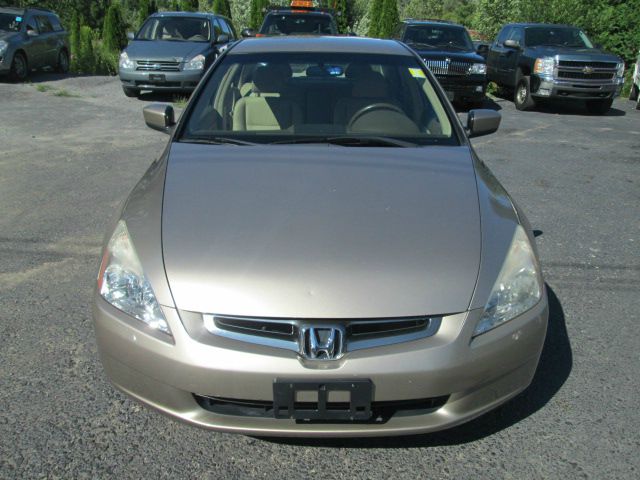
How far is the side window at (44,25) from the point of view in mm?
16797

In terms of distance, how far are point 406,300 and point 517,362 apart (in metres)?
0.52

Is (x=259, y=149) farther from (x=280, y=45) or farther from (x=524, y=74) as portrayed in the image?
(x=524, y=74)

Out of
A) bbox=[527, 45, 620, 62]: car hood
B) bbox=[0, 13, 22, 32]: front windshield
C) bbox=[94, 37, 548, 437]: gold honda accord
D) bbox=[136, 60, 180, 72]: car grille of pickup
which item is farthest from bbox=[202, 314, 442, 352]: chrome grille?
bbox=[0, 13, 22, 32]: front windshield

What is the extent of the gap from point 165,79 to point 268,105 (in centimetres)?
921

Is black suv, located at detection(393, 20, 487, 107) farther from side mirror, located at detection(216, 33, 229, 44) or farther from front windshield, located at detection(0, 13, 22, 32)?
front windshield, located at detection(0, 13, 22, 32)

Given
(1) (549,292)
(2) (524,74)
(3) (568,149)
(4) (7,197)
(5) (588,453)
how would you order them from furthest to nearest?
(2) (524,74) → (3) (568,149) → (4) (7,197) → (1) (549,292) → (5) (588,453)

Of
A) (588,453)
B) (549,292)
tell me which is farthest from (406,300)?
(549,292)

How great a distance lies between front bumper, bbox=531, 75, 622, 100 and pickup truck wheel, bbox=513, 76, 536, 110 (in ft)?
0.84

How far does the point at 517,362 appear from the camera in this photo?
2.46 metres

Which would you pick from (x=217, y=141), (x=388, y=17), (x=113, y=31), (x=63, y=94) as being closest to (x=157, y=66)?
(x=63, y=94)

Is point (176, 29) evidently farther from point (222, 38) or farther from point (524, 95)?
point (524, 95)

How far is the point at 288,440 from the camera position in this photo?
269 centimetres

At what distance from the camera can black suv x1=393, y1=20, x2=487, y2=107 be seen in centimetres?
1241

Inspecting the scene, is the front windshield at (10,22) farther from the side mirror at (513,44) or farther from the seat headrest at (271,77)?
the seat headrest at (271,77)
